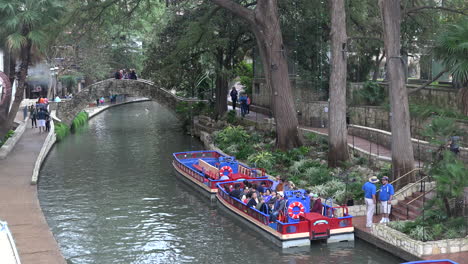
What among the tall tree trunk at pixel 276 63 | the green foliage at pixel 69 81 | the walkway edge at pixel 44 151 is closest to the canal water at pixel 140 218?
the walkway edge at pixel 44 151

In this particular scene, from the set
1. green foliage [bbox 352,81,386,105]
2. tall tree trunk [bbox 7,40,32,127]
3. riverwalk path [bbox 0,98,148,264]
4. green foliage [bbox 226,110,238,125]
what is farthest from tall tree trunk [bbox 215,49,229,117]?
riverwalk path [bbox 0,98,148,264]

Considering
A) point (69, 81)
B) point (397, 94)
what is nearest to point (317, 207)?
point (397, 94)

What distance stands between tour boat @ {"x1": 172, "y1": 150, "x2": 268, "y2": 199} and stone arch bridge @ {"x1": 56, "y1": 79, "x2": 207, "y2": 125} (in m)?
20.2

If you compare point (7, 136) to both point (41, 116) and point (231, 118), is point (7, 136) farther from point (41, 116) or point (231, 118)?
point (231, 118)

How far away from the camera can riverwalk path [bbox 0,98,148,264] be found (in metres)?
20.2

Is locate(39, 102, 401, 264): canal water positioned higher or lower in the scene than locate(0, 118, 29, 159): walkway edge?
lower

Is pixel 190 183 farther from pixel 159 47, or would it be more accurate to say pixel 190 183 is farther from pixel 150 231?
pixel 159 47

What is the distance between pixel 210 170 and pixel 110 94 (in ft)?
81.4

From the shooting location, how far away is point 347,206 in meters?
23.9

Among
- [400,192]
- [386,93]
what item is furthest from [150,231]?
[386,93]

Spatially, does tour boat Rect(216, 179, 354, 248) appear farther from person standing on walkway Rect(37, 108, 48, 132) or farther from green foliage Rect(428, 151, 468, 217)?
person standing on walkway Rect(37, 108, 48, 132)

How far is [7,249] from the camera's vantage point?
661 inches

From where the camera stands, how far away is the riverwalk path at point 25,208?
20188 mm

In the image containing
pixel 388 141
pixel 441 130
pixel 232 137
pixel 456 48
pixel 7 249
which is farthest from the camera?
pixel 232 137
